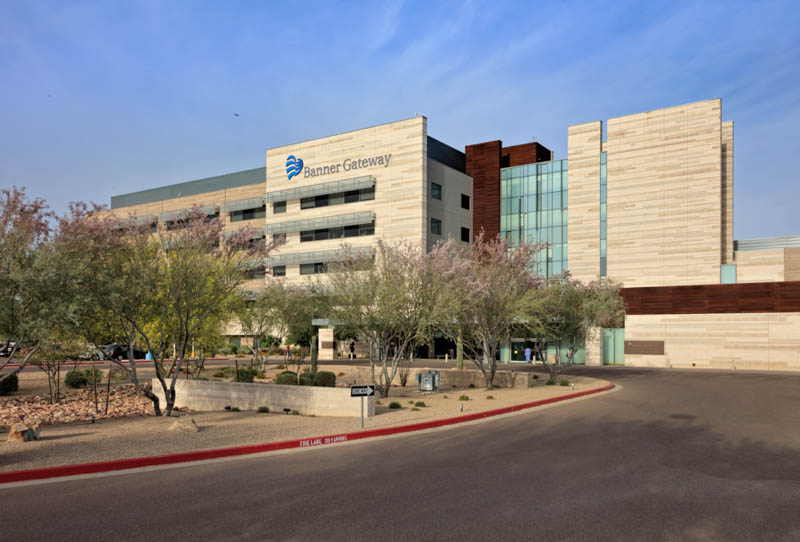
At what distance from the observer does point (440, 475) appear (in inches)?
402

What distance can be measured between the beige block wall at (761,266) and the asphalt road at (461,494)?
4259 centimetres

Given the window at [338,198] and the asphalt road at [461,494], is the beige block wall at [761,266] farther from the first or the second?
the asphalt road at [461,494]

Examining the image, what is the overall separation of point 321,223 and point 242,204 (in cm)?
1434

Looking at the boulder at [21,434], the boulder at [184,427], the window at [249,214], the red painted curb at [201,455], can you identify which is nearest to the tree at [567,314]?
the red painted curb at [201,455]

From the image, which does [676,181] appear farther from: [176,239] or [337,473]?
[337,473]

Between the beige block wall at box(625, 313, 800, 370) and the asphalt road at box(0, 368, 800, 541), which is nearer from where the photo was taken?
the asphalt road at box(0, 368, 800, 541)

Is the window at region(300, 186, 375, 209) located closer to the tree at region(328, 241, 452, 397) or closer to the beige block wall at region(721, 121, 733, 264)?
the beige block wall at region(721, 121, 733, 264)

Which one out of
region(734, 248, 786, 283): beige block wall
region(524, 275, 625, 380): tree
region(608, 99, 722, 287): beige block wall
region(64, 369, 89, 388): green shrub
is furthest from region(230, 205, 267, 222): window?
region(734, 248, 786, 283): beige block wall

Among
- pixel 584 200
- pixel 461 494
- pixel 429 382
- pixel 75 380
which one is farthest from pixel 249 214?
pixel 461 494

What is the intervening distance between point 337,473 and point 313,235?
59.7m

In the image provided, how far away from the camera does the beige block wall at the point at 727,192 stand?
174ft

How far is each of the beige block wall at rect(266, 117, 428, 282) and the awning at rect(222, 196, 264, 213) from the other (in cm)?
442

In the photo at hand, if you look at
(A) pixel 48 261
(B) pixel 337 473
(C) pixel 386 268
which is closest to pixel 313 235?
(C) pixel 386 268

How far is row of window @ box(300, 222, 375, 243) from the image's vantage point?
64806 mm
